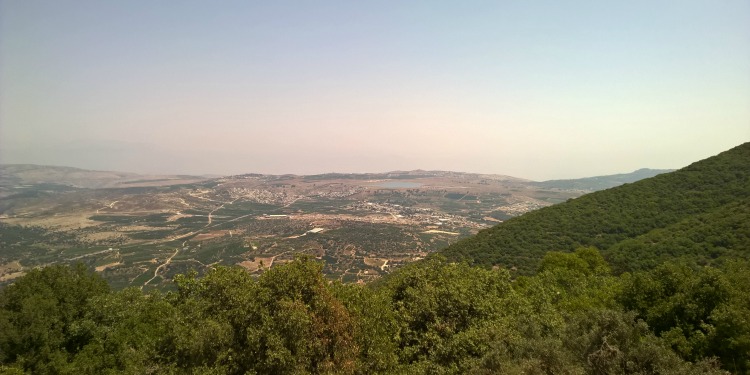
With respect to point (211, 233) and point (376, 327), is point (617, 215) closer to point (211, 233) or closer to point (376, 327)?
point (376, 327)

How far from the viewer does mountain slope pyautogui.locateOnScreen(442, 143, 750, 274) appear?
52.4 m

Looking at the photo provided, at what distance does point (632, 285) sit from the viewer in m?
22.8

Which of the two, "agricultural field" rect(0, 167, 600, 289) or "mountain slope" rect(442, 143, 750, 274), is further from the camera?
"agricultural field" rect(0, 167, 600, 289)

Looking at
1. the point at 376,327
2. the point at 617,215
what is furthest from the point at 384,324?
the point at 617,215

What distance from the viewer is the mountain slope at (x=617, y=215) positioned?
5244cm

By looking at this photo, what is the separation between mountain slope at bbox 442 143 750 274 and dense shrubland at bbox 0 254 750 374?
31.3 meters

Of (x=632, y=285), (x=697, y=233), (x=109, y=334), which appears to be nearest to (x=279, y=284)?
(x=109, y=334)

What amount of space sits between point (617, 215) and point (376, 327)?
61643 mm

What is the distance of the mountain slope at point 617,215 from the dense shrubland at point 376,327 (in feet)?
103

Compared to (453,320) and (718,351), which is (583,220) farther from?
(453,320)

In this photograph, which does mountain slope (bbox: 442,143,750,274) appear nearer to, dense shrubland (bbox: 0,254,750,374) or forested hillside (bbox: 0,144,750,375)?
forested hillside (bbox: 0,144,750,375)

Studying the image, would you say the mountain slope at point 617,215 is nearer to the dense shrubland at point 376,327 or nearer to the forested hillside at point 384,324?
the forested hillside at point 384,324

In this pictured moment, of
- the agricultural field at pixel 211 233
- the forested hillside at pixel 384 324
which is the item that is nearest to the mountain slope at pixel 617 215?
the forested hillside at pixel 384 324

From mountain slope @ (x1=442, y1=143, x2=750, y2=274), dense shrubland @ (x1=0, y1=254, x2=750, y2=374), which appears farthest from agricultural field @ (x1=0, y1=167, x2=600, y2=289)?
dense shrubland @ (x1=0, y1=254, x2=750, y2=374)
